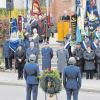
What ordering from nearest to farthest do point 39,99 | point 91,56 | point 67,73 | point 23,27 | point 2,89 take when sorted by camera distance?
1. point 67,73
2. point 39,99
3. point 2,89
4. point 91,56
5. point 23,27

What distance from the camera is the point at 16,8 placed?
35.9m

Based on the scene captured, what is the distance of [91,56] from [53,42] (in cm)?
862

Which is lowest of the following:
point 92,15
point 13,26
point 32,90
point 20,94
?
point 20,94

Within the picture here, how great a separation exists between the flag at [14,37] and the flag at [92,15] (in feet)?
13.8

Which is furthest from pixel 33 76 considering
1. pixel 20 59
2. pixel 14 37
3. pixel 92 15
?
pixel 14 37

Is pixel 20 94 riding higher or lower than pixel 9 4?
lower

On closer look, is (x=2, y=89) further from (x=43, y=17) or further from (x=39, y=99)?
(x=43, y=17)

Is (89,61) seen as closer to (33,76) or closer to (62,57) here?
(62,57)

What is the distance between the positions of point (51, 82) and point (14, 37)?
43.1 ft

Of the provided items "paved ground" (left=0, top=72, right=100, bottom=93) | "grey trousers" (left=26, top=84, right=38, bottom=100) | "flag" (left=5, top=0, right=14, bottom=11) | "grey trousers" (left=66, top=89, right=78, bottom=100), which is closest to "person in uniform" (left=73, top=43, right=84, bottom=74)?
"paved ground" (left=0, top=72, right=100, bottom=93)

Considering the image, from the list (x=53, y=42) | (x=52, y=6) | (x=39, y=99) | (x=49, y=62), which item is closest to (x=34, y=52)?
(x=49, y=62)

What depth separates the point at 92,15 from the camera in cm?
3209

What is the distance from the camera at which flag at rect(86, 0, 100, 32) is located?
3198 cm

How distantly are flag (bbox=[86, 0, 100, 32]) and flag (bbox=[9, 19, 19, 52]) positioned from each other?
4203mm
